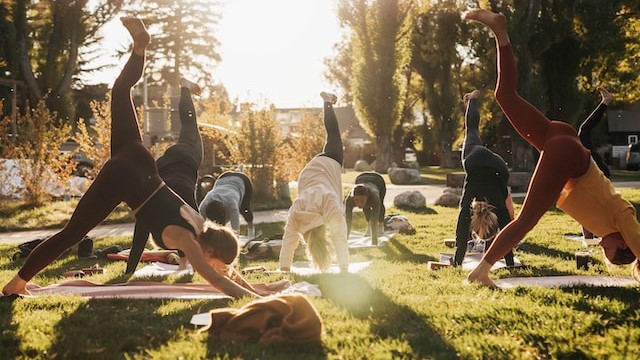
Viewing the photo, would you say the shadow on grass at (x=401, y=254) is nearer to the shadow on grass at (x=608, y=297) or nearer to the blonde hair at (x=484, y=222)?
the blonde hair at (x=484, y=222)

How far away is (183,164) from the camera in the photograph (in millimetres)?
7480

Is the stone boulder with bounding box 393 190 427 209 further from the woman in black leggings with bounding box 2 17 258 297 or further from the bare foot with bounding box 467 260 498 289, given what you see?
the woman in black leggings with bounding box 2 17 258 297

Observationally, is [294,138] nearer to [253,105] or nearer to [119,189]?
[253,105]

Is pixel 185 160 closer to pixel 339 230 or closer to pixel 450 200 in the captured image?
pixel 339 230

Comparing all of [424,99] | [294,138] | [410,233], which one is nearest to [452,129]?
[424,99]

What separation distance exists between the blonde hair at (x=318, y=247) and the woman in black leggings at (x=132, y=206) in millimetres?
1541

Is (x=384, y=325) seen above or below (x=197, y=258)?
below

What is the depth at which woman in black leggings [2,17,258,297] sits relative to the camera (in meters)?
4.85

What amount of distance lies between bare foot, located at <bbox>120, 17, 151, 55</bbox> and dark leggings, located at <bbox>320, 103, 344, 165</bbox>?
3261 mm

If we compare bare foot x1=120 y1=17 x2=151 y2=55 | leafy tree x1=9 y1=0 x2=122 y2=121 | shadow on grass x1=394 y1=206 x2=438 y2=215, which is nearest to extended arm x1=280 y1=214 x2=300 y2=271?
bare foot x1=120 y1=17 x2=151 y2=55

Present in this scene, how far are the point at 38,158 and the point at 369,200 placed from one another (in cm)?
988

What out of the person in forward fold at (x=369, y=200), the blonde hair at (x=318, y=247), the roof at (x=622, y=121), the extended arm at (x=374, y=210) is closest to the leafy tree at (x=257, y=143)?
the person in forward fold at (x=369, y=200)

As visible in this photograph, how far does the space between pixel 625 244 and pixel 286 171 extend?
1246 cm

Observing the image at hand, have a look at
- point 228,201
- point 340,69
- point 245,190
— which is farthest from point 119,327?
point 340,69
